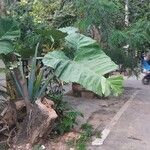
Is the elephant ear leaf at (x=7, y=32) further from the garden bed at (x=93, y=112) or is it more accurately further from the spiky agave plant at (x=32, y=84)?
the garden bed at (x=93, y=112)

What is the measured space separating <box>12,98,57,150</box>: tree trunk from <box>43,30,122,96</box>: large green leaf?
2.29 feet

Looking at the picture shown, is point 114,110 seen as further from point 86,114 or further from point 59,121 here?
point 59,121

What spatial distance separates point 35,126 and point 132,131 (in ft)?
6.51

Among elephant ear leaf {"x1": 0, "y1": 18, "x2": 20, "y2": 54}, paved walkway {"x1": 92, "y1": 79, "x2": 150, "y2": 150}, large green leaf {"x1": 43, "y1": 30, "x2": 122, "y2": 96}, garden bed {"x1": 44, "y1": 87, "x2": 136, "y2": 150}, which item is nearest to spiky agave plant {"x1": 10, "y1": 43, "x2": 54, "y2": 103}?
elephant ear leaf {"x1": 0, "y1": 18, "x2": 20, "y2": 54}

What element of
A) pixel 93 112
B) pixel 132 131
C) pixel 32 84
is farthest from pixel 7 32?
pixel 93 112

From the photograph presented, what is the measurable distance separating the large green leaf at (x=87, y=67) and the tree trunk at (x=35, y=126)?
70cm

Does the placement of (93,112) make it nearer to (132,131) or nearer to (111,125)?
(111,125)

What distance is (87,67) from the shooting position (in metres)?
7.02

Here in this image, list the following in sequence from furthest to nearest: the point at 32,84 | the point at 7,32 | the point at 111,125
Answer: the point at 111,125 → the point at 32,84 → the point at 7,32

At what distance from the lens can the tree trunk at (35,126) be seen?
718cm

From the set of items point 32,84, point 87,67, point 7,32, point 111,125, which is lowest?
point 111,125

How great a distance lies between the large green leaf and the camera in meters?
6.66

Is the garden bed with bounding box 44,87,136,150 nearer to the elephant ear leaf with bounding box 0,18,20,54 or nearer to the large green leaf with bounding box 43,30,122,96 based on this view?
the large green leaf with bounding box 43,30,122,96

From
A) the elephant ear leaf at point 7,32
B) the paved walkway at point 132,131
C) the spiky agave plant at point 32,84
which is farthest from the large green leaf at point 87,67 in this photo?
the paved walkway at point 132,131
